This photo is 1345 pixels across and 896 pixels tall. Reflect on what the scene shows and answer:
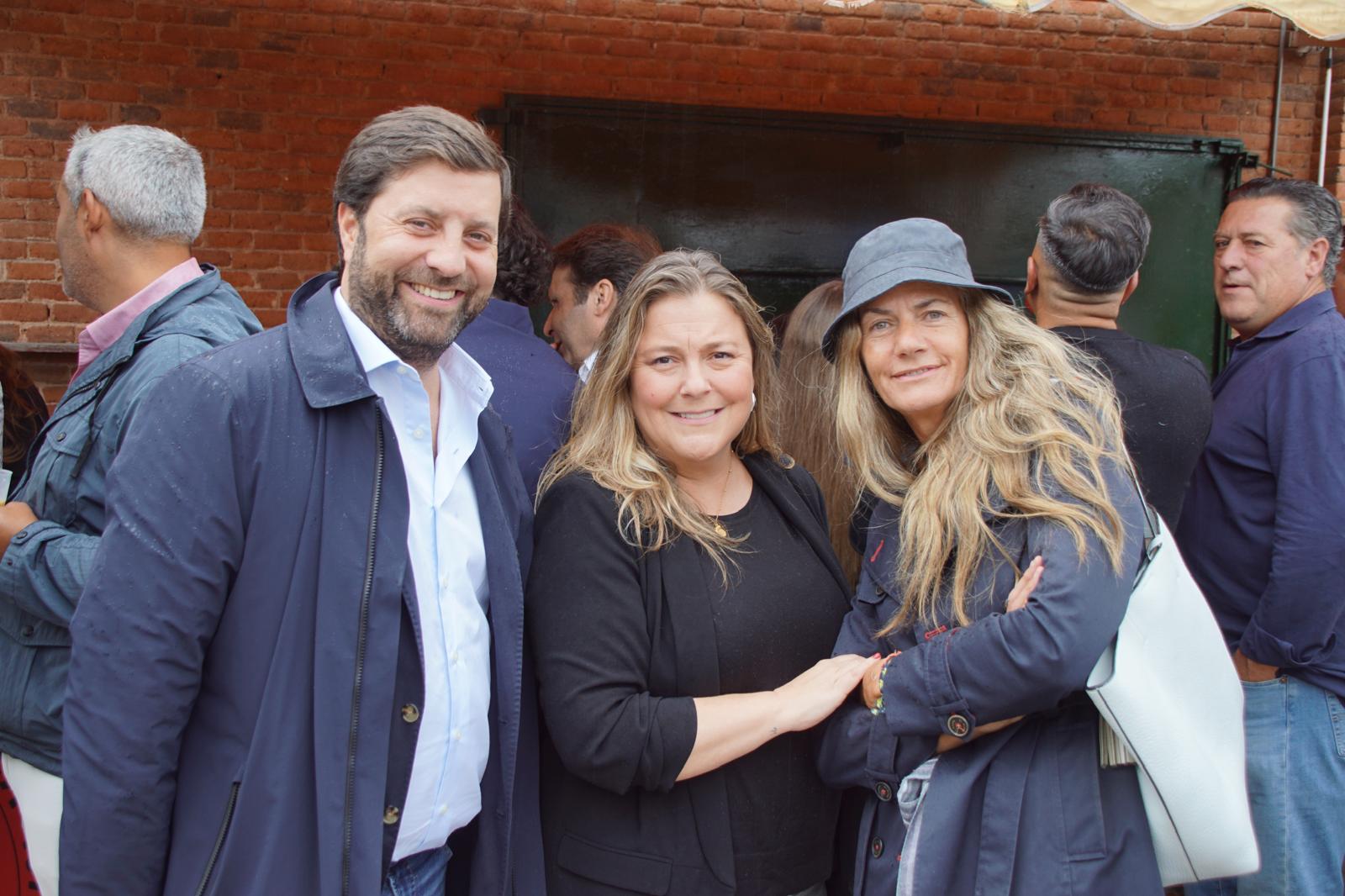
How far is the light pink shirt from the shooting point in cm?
235

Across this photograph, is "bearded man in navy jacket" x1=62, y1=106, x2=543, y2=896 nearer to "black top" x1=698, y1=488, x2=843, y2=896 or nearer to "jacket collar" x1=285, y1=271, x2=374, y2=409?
"jacket collar" x1=285, y1=271, x2=374, y2=409

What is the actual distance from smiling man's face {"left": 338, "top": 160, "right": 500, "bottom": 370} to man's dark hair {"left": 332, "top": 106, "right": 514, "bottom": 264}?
0.01m

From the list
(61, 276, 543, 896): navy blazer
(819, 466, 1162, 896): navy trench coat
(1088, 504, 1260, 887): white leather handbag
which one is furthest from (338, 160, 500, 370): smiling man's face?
(1088, 504, 1260, 887): white leather handbag

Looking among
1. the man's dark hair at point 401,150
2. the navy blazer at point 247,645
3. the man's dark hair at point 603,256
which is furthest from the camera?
the man's dark hair at point 603,256

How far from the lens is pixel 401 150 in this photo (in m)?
1.70

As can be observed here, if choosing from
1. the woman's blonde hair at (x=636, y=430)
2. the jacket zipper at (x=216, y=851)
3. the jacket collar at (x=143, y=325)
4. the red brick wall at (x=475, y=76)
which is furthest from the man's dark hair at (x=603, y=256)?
the jacket zipper at (x=216, y=851)

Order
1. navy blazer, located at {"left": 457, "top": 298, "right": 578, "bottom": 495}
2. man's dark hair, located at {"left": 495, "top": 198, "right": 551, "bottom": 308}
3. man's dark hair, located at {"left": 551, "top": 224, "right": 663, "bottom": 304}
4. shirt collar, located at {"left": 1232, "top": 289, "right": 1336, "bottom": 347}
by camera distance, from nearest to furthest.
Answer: navy blazer, located at {"left": 457, "top": 298, "right": 578, "bottom": 495}, man's dark hair, located at {"left": 495, "top": 198, "right": 551, "bottom": 308}, shirt collar, located at {"left": 1232, "top": 289, "right": 1336, "bottom": 347}, man's dark hair, located at {"left": 551, "top": 224, "right": 663, "bottom": 304}

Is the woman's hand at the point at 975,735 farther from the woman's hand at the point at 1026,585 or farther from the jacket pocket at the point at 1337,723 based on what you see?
the jacket pocket at the point at 1337,723

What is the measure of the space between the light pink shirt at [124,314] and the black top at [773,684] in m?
1.45

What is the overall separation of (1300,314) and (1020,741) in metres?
1.96

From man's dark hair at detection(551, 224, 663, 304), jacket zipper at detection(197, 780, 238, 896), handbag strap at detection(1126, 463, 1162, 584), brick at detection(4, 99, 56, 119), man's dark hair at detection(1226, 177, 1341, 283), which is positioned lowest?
jacket zipper at detection(197, 780, 238, 896)

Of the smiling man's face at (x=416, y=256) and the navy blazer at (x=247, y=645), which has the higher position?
the smiling man's face at (x=416, y=256)

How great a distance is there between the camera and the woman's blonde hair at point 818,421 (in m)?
2.72

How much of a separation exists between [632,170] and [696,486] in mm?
3339
